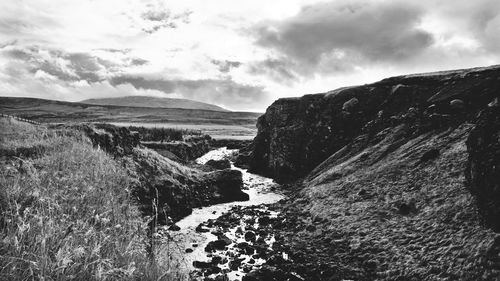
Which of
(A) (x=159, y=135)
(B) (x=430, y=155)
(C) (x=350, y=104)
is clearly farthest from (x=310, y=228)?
(A) (x=159, y=135)

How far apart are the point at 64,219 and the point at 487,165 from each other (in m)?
11.1

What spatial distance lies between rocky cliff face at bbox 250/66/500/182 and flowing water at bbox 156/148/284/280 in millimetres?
4049

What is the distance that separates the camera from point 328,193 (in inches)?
791

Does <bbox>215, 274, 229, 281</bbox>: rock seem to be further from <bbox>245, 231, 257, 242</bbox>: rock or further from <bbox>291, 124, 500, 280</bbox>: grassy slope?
<bbox>245, 231, 257, 242</bbox>: rock

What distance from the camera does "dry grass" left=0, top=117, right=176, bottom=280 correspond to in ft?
16.7

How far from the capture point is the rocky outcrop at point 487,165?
974 centimetres

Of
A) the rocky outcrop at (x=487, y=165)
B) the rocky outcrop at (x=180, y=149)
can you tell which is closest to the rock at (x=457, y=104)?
the rocky outcrop at (x=487, y=165)

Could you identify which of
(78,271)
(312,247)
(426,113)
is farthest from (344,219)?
(78,271)

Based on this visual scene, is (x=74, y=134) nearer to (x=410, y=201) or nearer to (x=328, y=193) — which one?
(x=328, y=193)

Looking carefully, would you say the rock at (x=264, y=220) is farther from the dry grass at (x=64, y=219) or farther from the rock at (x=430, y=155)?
the rock at (x=430, y=155)

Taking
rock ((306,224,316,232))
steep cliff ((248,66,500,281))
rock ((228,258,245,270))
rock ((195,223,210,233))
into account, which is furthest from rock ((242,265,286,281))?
rock ((195,223,210,233))

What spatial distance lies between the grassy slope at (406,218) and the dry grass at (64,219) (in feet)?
24.7

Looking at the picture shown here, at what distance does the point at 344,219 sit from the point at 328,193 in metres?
4.33

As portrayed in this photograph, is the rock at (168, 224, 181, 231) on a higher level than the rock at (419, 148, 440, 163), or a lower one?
lower
